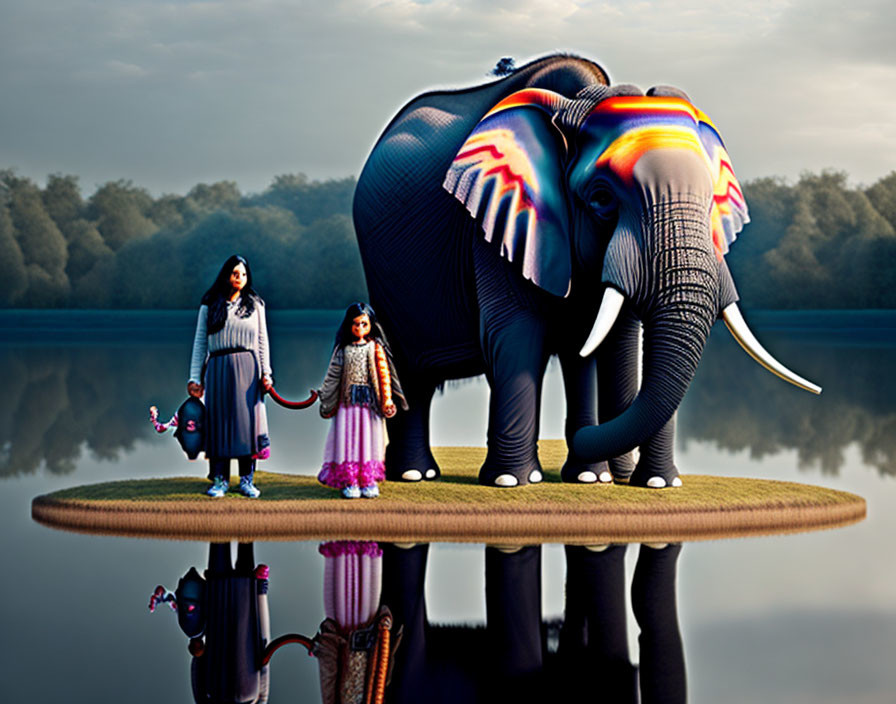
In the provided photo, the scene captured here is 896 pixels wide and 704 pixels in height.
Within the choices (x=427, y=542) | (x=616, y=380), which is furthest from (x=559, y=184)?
(x=427, y=542)

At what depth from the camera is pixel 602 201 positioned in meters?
7.86

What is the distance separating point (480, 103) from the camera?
30.1 feet

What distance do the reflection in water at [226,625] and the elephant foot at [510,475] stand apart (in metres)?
2.05

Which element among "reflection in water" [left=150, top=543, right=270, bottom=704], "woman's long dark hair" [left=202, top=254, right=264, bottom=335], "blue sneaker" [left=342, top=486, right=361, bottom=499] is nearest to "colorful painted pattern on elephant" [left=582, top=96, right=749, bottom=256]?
"woman's long dark hair" [left=202, top=254, right=264, bottom=335]

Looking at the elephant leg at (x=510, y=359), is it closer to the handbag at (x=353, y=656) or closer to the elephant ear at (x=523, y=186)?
the elephant ear at (x=523, y=186)

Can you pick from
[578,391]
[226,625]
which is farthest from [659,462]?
[226,625]

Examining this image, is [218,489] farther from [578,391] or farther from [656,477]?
[656,477]

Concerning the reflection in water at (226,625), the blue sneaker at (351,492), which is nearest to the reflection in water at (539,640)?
the reflection in water at (226,625)

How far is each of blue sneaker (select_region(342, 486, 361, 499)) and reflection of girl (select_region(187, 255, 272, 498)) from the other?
0.57 m

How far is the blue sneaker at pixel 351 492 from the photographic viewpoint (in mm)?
7797

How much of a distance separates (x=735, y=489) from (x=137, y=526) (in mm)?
3822

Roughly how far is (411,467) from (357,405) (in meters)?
1.33

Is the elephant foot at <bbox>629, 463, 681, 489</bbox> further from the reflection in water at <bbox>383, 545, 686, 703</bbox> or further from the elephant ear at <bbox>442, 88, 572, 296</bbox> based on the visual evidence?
the reflection in water at <bbox>383, 545, 686, 703</bbox>

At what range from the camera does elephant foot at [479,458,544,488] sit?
27.2 feet
